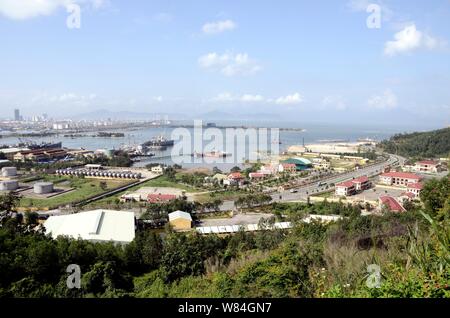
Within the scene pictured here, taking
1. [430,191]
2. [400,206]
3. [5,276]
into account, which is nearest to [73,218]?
[5,276]

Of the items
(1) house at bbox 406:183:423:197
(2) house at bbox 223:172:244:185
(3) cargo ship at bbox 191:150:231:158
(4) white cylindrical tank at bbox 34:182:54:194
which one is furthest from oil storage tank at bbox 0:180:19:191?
(1) house at bbox 406:183:423:197

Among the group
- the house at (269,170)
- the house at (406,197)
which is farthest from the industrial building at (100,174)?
the house at (406,197)

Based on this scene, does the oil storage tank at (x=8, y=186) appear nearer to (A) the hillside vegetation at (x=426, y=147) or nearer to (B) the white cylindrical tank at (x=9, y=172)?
(B) the white cylindrical tank at (x=9, y=172)

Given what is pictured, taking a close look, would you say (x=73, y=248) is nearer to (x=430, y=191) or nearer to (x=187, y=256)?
(x=187, y=256)

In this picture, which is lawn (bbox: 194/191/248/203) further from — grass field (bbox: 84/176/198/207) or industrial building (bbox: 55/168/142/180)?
industrial building (bbox: 55/168/142/180)

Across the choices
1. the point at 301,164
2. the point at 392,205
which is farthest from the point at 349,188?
the point at 301,164

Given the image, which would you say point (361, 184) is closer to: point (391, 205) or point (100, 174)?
point (391, 205)
